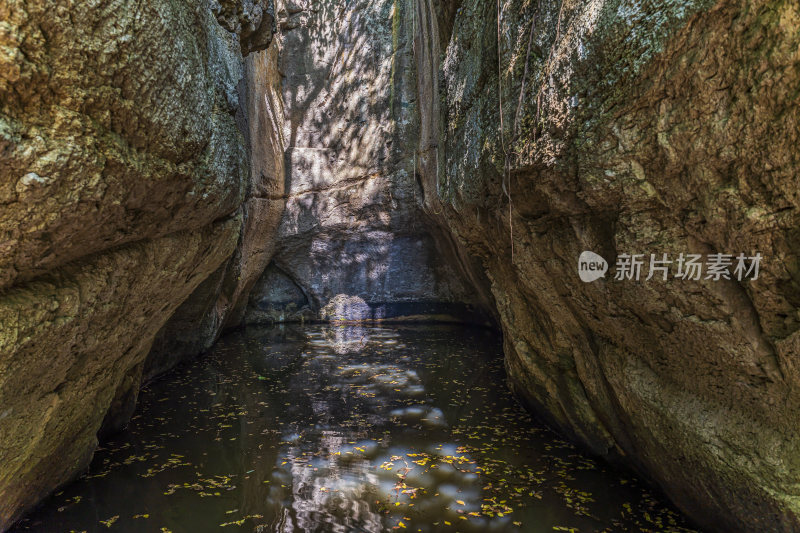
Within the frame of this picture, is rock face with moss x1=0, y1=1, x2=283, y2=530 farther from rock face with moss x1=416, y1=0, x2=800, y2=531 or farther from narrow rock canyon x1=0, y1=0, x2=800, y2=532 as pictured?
rock face with moss x1=416, y1=0, x2=800, y2=531

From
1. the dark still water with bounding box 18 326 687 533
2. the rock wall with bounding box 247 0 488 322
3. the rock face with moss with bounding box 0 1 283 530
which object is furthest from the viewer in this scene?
the rock wall with bounding box 247 0 488 322

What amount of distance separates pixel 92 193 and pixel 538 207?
3.02 meters

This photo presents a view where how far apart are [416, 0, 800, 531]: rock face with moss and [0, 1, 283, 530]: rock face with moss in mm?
2359

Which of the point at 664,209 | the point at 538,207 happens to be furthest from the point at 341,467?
the point at 664,209

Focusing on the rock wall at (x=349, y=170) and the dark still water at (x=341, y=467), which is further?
the rock wall at (x=349, y=170)

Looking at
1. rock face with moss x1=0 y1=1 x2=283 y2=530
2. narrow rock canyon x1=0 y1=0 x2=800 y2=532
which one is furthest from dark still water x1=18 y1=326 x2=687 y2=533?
rock face with moss x1=0 y1=1 x2=283 y2=530

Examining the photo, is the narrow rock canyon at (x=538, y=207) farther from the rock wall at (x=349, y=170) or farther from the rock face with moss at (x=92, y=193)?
the rock wall at (x=349, y=170)

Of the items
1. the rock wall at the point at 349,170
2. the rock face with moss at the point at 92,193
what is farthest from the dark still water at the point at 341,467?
the rock wall at the point at 349,170

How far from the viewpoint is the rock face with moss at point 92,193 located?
7.83 feet

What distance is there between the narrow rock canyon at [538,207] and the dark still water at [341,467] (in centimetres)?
34

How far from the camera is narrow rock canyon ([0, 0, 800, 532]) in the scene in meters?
2.44

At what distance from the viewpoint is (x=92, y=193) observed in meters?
2.76

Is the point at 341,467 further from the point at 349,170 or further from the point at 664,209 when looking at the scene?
the point at 349,170

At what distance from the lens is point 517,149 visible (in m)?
3.97
